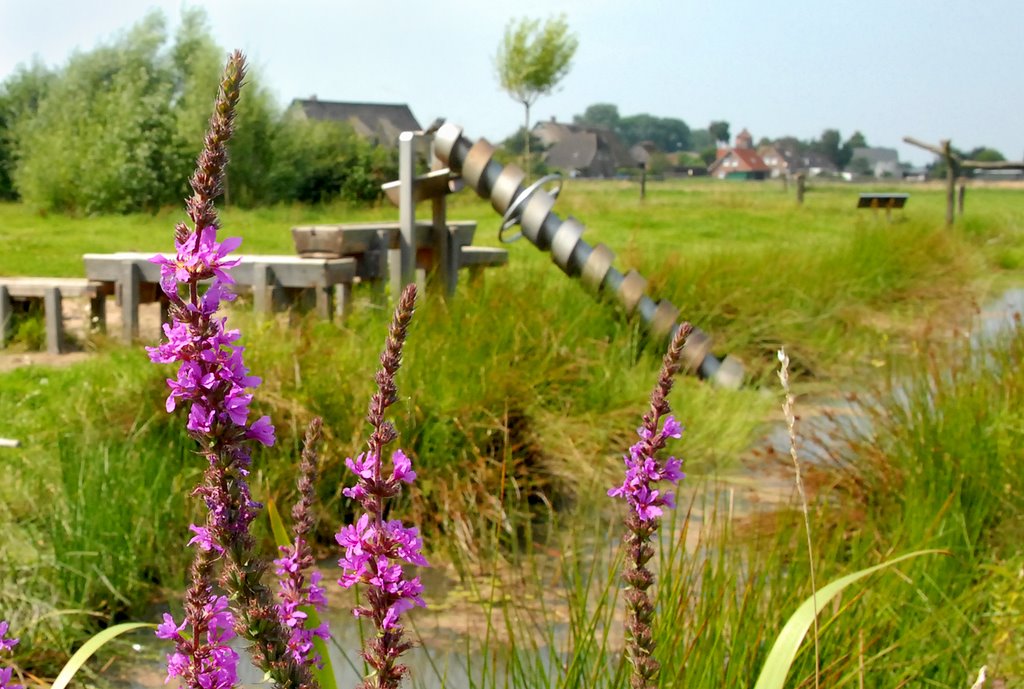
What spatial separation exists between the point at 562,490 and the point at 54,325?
482cm

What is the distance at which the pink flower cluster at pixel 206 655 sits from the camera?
1.15 meters

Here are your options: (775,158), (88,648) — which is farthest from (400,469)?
(775,158)

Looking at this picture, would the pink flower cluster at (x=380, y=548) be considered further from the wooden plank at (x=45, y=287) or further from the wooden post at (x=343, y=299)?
the wooden plank at (x=45, y=287)

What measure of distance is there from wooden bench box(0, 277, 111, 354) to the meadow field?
64 centimetres

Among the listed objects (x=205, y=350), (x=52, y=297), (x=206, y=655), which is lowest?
(x=52, y=297)

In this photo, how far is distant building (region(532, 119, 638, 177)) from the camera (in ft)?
327

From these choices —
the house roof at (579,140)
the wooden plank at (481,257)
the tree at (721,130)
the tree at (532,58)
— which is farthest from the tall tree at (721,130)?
the wooden plank at (481,257)

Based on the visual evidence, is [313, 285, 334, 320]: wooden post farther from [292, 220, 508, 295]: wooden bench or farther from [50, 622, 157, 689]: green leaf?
[50, 622, 157, 689]: green leaf

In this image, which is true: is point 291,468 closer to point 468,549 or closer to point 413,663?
point 468,549

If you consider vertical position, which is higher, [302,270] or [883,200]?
[883,200]

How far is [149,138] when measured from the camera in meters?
32.2

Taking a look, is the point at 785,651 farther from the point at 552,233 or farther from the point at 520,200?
the point at 552,233

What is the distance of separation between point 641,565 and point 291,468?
3453 millimetres

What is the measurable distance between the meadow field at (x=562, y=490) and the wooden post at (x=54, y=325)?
0.67 meters
